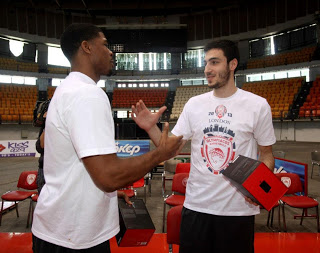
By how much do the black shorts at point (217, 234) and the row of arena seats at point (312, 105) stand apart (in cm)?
1712

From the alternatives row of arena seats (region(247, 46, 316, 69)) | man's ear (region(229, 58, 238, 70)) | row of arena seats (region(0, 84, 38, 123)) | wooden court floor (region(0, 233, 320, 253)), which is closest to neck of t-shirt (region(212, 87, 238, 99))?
man's ear (region(229, 58, 238, 70))

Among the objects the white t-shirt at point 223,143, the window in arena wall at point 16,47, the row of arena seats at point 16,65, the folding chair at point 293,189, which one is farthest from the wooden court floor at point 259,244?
the window in arena wall at point 16,47

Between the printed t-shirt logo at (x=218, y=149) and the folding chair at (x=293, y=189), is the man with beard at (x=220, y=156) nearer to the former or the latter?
the printed t-shirt logo at (x=218, y=149)

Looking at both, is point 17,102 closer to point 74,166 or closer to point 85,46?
point 85,46

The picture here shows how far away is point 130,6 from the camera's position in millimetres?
24016

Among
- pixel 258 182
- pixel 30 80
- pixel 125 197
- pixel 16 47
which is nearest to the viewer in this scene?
pixel 258 182

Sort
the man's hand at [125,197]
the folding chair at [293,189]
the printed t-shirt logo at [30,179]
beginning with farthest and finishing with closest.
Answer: the printed t-shirt logo at [30,179] < the folding chair at [293,189] < the man's hand at [125,197]

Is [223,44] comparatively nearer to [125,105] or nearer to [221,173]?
[221,173]

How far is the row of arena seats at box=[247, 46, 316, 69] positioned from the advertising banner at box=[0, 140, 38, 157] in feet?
60.9

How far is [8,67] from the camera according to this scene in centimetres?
2120

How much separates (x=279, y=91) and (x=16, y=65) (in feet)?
68.6

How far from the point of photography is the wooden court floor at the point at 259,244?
10.7 feet

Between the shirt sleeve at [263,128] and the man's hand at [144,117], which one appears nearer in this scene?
the man's hand at [144,117]

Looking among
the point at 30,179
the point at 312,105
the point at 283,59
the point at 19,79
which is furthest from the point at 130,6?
the point at 30,179
